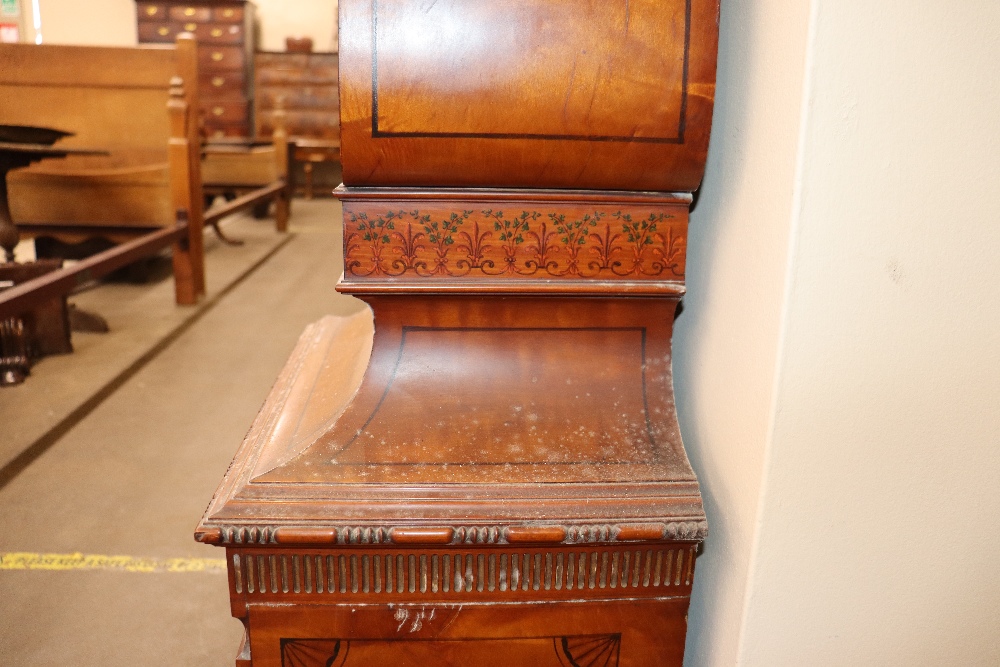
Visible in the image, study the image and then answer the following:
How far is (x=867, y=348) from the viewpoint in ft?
2.60

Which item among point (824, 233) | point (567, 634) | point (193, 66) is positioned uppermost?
point (193, 66)

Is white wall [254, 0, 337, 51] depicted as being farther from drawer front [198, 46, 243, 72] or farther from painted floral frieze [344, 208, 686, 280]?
painted floral frieze [344, 208, 686, 280]

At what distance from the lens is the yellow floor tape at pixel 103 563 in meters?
1.70

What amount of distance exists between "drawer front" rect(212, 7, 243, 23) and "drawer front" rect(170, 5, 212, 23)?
6 centimetres

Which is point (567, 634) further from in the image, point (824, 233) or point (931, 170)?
point (931, 170)

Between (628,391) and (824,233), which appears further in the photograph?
(628,391)

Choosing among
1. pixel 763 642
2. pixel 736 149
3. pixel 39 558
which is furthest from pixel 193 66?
pixel 763 642

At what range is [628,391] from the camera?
1.00 metres

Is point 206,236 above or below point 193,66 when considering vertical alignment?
below

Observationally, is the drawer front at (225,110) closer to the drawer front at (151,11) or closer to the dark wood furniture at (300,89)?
the dark wood furniture at (300,89)

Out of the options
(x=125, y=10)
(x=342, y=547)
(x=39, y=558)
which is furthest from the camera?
(x=125, y=10)

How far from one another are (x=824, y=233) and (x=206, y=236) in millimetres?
6424

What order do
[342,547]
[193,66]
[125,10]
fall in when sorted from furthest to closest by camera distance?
[125,10] < [193,66] < [342,547]

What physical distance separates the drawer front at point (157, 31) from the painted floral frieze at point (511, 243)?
29.3 feet
